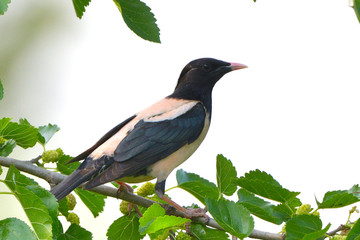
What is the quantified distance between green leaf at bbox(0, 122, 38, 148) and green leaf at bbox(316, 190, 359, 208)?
1932mm

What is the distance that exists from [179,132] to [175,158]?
0.25 meters

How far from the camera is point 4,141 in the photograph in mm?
4480

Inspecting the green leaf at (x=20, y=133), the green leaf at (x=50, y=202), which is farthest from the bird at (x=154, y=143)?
the green leaf at (x=50, y=202)

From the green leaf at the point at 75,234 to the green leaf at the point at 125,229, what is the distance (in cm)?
35

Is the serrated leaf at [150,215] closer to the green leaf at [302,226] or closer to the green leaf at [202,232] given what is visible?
the green leaf at [202,232]

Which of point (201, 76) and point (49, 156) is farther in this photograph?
point (201, 76)

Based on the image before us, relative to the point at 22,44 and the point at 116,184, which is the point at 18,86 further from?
the point at 116,184

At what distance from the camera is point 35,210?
3.42m

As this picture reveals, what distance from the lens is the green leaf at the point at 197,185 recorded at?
4.43m

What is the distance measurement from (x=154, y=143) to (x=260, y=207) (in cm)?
175

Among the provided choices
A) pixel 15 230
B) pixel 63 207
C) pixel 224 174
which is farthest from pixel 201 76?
pixel 15 230

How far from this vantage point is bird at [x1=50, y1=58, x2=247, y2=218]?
5.00 m

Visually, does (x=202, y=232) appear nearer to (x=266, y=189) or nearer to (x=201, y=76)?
(x=266, y=189)

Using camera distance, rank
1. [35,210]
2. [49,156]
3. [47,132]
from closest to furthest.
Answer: [35,210], [49,156], [47,132]
